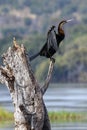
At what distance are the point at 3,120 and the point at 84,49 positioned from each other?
64.2 m

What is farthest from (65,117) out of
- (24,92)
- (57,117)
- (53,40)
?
(24,92)

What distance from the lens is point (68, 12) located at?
6122 inches

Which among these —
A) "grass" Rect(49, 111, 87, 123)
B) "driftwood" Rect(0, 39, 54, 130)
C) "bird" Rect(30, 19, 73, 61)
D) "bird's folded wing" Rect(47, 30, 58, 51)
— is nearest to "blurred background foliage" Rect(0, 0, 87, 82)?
"grass" Rect(49, 111, 87, 123)

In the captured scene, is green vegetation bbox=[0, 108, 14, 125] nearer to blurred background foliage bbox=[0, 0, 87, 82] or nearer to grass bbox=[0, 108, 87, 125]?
grass bbox=[0, 108, 87, 125]

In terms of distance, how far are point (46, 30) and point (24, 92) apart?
123 meters

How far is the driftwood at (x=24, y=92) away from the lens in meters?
9.35

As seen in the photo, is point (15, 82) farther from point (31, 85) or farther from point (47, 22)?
point (47, 22)

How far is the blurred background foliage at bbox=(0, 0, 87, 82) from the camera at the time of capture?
90188 mm

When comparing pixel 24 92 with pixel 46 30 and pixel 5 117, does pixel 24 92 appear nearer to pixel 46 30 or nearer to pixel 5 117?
pixel 5 117

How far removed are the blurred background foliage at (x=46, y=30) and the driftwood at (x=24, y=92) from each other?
58828 mm

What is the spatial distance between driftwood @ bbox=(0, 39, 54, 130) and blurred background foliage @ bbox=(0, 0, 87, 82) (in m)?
58.8

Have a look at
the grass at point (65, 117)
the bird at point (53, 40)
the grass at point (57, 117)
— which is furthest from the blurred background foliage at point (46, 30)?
the bird at point (53, 40)

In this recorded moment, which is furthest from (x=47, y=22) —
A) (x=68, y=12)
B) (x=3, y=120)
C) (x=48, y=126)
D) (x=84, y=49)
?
(x=48, y=126)

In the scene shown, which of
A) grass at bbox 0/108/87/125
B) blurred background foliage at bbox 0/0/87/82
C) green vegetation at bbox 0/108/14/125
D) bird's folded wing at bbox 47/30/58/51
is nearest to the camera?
bird's folded wing at bbox 47/30/58/51
